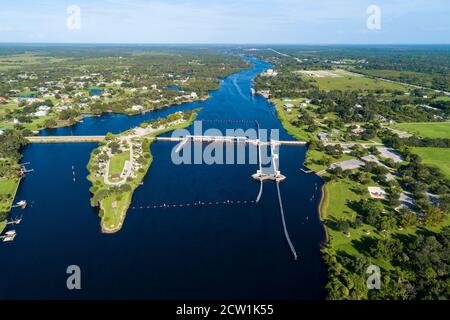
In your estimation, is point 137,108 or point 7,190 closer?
point 7,190

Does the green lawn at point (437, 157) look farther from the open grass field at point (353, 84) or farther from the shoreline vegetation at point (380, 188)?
the open grass field at point (353, 84)

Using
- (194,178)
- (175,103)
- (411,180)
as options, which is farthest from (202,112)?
(411,180)

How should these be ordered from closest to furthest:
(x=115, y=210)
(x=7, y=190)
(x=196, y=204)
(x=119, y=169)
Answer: (x=115, y=210) < (x=196, y=204) < (x=7, y=190) < (x=119, y=169)

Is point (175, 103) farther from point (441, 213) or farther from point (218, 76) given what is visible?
point (441, 213)

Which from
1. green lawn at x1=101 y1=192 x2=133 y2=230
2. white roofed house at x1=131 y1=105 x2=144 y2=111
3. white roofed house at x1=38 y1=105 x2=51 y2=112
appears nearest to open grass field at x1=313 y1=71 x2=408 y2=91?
white roofed house at x1=131 y1=105 x2=144 y2=111

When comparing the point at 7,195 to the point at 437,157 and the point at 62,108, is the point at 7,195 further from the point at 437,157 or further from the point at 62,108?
the point at 437,157

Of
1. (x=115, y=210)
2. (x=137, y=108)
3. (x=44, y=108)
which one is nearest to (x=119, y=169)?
(x=115, y=210)

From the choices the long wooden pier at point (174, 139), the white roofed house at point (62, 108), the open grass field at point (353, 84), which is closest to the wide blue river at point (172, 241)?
the long wooden pier at point (174, 139)
